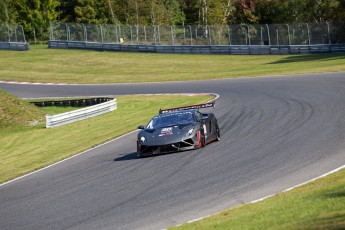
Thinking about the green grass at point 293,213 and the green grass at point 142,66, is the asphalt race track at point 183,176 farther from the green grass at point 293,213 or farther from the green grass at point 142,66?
the green grass at point 142,66

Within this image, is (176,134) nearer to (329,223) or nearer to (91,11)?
(329,223)

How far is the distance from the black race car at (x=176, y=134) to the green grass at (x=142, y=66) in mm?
27101

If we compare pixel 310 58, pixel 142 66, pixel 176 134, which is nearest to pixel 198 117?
pixel 176 134

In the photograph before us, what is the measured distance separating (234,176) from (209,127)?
18.5ft

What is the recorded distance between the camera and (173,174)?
1583cm

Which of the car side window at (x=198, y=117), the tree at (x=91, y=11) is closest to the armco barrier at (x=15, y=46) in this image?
the tree at (x=91, y=11)

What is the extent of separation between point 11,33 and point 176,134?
2311 inches

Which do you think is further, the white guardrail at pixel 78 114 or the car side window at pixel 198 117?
the white guardrail at pixel 78 114

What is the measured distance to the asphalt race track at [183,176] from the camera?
12.5 metres

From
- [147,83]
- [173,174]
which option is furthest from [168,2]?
[173,174]

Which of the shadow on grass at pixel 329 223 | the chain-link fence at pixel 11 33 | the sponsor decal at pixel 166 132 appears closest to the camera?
the shadow on grass at pixel 329 223

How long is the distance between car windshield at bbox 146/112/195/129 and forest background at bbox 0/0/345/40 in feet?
185

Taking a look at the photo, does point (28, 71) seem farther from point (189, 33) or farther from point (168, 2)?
point (168, 2)

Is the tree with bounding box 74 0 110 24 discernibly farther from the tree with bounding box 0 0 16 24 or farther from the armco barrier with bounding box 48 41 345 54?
the armco barrier with bounding box 48 41 345 54
